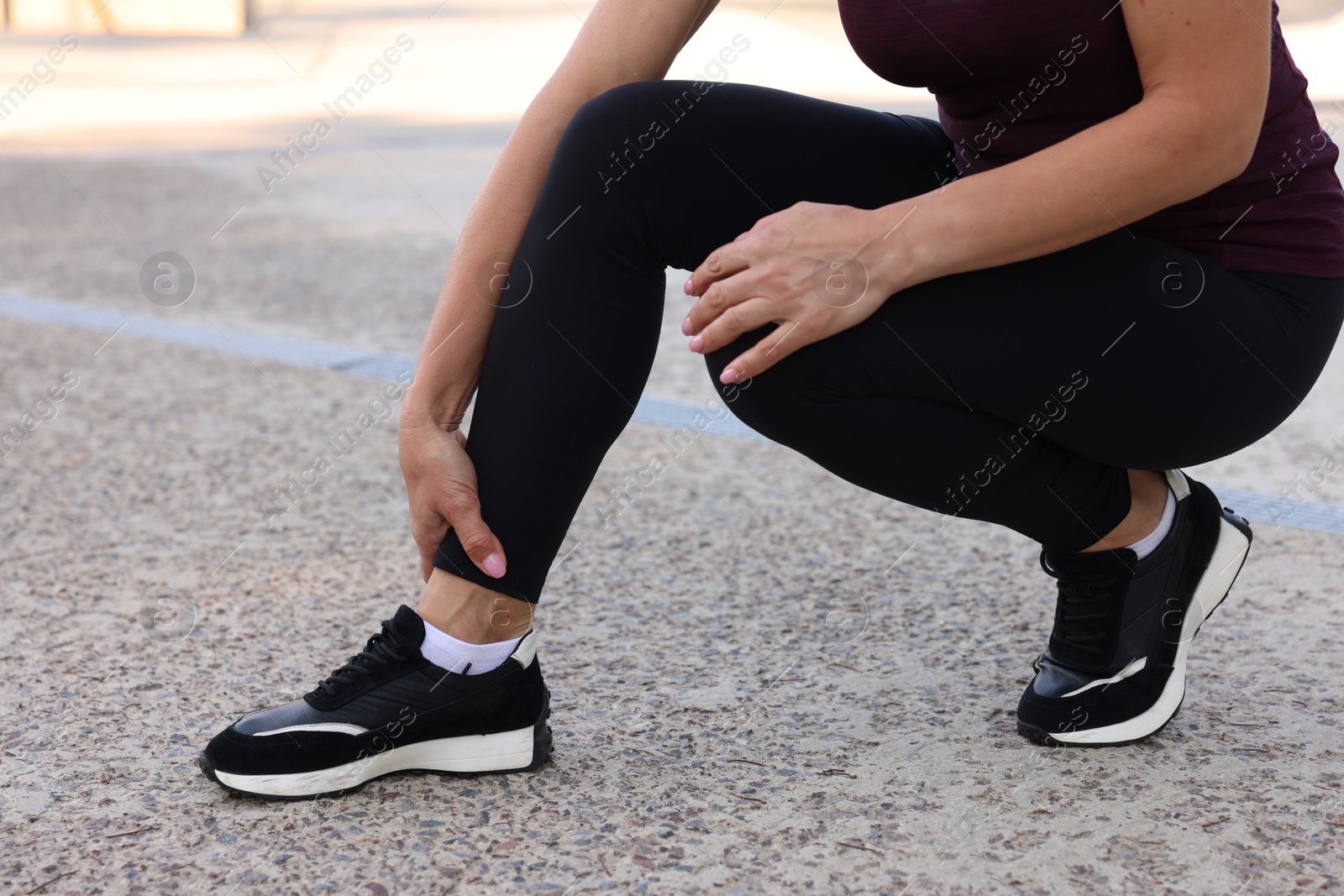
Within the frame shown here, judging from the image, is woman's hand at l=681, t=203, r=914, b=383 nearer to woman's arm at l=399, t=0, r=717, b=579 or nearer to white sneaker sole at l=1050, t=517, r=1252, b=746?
woman's arm at l=399, t=0, r=717, b=579

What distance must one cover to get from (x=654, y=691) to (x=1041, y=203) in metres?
0.81

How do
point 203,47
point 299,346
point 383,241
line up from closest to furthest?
point 299,346 < point 383,241 < point 203,47

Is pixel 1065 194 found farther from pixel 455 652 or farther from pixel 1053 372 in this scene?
pixel 455 652

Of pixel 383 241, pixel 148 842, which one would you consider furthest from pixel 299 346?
pixel 148 842

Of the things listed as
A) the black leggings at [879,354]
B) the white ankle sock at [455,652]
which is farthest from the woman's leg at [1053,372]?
the white ankle sock at [455,652]

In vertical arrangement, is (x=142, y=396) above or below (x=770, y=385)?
below

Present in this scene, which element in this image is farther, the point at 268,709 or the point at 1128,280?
the point at 268,709

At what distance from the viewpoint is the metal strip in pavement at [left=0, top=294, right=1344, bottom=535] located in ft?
7.73

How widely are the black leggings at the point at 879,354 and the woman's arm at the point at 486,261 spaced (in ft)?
0.10

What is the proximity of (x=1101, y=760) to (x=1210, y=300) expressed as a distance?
0.53 meters

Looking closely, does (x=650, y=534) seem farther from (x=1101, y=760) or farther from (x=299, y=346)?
(x=299, y=346)

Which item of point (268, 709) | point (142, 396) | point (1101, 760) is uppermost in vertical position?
point (268, 709)

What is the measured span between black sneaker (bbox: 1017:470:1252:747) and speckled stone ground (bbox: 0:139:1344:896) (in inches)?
1.6

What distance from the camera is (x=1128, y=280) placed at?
130cm
